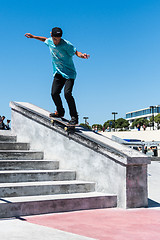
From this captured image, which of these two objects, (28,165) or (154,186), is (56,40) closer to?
(28,165)

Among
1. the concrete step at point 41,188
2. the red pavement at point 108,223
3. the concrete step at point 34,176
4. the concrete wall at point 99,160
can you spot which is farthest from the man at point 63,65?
the red pavement at point 108,223

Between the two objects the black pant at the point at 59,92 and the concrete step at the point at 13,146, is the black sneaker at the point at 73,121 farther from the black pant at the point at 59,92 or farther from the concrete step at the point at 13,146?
the concrete step at the point at 13,146

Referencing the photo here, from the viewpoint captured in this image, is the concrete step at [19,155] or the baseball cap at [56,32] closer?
the concrete step at [19,155]

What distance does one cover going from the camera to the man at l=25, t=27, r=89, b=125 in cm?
652

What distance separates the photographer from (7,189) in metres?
4.78

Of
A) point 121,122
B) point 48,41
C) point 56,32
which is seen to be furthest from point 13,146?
point 121,122

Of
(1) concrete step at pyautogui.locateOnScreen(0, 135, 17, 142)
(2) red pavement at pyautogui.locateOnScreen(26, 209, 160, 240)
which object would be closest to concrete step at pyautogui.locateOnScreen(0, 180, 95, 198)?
(2) red pavement at pyautogui.locateOnScreen(26, 209, 160, 240)

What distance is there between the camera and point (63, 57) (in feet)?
21.8

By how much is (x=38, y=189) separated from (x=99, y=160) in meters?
1.30

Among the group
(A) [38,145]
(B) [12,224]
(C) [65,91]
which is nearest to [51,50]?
(C) [65,91]

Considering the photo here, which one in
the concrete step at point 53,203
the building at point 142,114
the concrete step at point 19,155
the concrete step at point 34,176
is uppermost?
the building at point 142,114

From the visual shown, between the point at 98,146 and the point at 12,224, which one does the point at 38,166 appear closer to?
the point at 98,146

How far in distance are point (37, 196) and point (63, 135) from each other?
192 centimetres

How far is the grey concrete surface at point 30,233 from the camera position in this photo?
3.11 m
